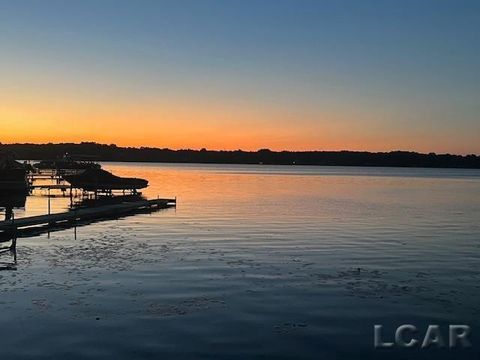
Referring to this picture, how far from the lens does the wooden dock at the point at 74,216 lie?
Result: 2836 cm

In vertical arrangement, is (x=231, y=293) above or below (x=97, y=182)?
below

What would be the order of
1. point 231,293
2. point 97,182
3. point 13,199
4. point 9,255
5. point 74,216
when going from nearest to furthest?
1. point 231,293
2. point 9,255
3. point 74,216
4. point 13,199
5. point 97,182

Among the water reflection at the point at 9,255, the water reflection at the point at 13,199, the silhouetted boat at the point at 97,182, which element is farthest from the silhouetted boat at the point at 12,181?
the water reflection at the point at 9,255

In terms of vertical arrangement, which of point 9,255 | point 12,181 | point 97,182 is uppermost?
point 12,181

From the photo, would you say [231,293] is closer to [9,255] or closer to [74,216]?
[9,255]

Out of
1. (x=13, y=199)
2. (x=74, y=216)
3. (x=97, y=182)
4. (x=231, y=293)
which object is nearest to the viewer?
(x=231, y=293)

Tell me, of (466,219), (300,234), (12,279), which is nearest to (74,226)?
(300,234)

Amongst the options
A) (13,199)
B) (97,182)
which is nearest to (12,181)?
(13,199)

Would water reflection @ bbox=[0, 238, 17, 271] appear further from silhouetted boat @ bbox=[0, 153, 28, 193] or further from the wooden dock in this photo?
silhouetted boat @ bbox=[0, 153, 28, 193]

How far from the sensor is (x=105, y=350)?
1038 centimetres

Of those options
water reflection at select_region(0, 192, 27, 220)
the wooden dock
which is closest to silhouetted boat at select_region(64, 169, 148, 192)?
water reflection at select_region(0, 192, 27, 220)

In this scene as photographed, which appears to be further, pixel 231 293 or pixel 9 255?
pixel 9 255

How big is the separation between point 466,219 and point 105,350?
33.9 meters

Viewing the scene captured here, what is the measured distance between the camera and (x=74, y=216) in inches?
1364
